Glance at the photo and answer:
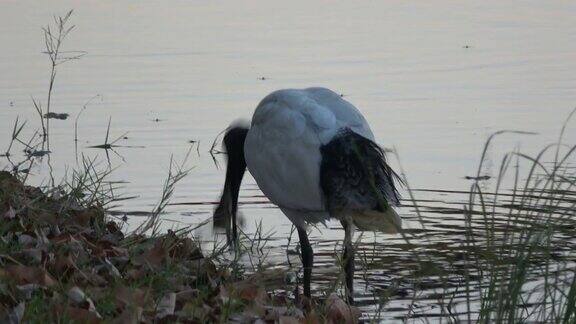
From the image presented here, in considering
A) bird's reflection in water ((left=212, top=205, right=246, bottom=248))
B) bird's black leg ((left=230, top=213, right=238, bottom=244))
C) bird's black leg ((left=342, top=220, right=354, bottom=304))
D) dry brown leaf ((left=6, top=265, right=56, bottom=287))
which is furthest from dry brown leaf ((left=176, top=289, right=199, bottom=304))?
bird's reflection in water ((left=212, top=205, right=246, bottom=248))

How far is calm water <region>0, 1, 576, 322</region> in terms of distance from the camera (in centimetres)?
1033

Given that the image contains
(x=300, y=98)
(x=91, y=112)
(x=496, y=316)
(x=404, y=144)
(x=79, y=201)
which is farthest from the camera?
(x=91, y=112)

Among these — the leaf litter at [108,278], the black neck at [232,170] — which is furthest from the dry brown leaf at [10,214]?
the black neck at [232,170]

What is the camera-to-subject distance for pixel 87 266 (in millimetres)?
5949

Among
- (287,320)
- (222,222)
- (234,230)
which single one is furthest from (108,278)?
(222,222)

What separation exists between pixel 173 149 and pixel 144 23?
5.32m

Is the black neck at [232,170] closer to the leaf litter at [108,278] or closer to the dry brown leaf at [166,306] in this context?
the leaf litter at [108,278]

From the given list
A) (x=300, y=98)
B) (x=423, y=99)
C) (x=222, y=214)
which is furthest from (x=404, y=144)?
(x=300, y=98)

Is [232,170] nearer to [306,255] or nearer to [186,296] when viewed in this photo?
[306,255]

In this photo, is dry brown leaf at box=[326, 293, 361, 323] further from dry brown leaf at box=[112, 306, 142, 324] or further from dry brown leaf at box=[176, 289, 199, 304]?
dry brown leaf at box=[112, 306, 142, 324]

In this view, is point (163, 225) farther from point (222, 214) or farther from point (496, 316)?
point (496, 316)

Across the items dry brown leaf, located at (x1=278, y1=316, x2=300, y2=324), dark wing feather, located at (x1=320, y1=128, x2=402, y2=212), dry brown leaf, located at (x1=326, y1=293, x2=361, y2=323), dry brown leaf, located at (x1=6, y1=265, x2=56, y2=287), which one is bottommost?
dry brown leaf, located at (x1=326, y1=293, x2=361, y2=323)

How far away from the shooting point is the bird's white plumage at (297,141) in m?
7.42

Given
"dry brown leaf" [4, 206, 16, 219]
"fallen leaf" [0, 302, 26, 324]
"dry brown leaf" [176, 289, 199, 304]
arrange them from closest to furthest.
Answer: "fallen leaf" [0, 302, 26, 324] < "dry brown leaf" [176, 289, 199, 304] < "dry brown leaf" [4, 206, 16, 219]
